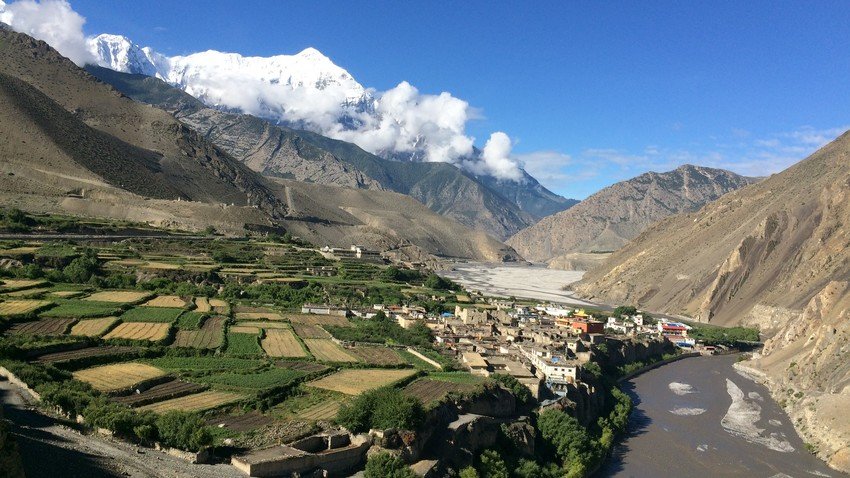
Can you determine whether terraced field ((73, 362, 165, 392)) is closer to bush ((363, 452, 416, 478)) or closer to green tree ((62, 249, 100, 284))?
bush ((363, 452, 416, 478))

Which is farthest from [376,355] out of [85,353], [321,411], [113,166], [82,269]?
[113,166]

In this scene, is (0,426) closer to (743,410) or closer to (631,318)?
(743,410)

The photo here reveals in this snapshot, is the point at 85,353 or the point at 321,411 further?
the point at 85,353

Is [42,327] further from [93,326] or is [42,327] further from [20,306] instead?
[20,306]

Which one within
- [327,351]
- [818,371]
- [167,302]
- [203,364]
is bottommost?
[203,364]

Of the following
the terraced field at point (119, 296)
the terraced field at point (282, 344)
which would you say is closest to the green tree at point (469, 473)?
the terraced field at point (282, 344)

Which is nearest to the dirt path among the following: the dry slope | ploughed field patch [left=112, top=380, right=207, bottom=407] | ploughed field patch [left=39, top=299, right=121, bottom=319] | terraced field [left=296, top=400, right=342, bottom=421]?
ploughed field patch [left=112, top=380, right=207, bottom=407]
